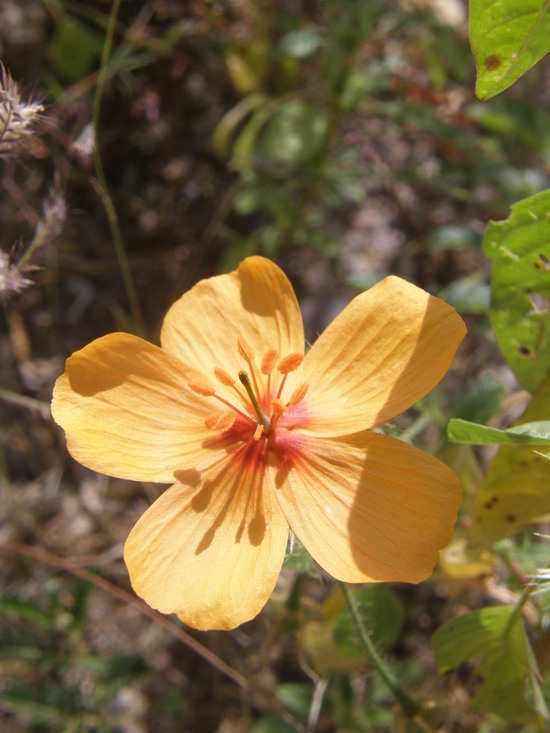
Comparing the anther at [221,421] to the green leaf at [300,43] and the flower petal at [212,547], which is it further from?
the green leaf at [300,43]

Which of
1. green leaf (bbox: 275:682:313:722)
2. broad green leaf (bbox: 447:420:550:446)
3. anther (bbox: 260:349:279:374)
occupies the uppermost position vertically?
broad green leaf (bbox: 447:420:550:446)

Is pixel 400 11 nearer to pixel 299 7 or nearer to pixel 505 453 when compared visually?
pixel 299 7

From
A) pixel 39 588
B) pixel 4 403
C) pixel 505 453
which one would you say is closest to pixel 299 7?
pixel 4 403

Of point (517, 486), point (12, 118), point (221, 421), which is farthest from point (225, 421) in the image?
point (12, 118)

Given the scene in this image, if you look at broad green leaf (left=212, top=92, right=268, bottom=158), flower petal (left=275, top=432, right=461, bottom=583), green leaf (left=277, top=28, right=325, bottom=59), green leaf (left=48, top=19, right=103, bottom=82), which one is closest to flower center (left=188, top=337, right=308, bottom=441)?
flower petal (left=275, top=432, right=461, bottom=583)

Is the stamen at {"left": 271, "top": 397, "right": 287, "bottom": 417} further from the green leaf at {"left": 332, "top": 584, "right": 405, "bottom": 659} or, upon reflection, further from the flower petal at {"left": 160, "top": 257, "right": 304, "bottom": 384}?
the green leaf at {"left": 332, "top": 584, "right": 405, "bottom": 659}

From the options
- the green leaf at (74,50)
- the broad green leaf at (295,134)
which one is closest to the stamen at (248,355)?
the broad green leaf at (295,134)
